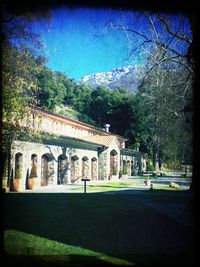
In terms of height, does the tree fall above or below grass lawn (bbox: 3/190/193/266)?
above

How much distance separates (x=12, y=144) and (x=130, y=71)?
428 cm

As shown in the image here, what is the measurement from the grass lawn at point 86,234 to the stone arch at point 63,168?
2.21 m

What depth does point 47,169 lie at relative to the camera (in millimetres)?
10500

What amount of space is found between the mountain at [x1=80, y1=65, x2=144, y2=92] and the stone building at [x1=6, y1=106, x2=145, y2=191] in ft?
8.03

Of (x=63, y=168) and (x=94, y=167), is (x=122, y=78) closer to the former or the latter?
(x=63, y=168)

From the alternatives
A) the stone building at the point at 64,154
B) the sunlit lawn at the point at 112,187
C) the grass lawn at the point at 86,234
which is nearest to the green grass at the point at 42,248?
the grass lawn at the point at 86,234

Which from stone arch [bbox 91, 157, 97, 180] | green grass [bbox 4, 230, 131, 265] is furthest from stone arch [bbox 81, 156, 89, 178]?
green grass [bbox 4, 230, 131, 265]

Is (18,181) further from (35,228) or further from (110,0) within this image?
(110,0)

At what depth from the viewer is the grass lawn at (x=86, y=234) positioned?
202 inches

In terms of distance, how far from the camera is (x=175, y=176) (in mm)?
11000

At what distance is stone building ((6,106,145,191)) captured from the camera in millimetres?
9219

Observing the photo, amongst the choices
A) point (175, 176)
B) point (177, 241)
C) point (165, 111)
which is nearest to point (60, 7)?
point (177, 241)

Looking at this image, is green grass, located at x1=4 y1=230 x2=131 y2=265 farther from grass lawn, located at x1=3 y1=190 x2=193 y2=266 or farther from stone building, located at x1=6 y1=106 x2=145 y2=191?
stone building, located at x1=6 y1=106 x2=145 y2=191

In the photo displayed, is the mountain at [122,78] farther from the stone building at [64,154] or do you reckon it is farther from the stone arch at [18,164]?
the stone arch at [18,164]
